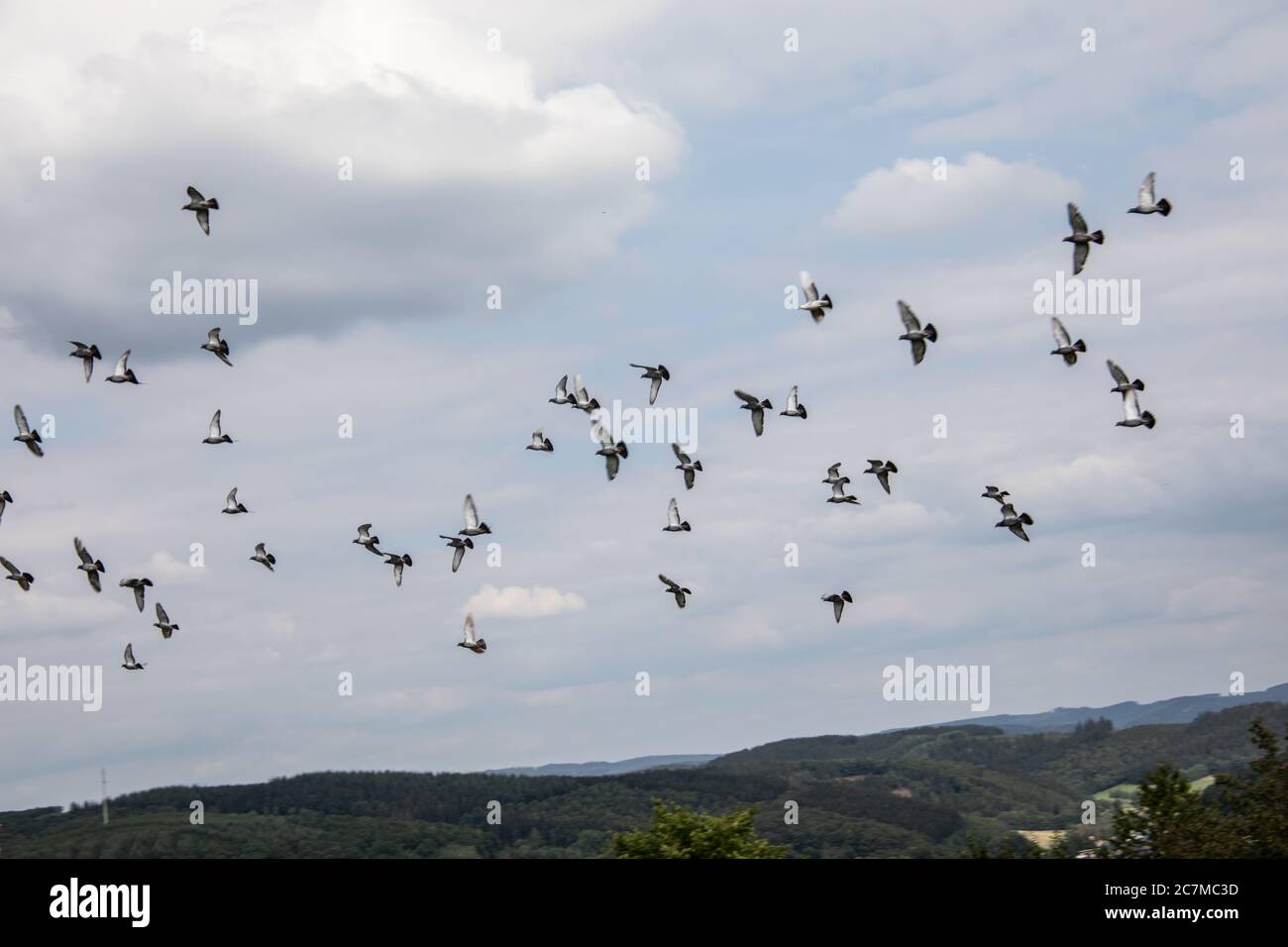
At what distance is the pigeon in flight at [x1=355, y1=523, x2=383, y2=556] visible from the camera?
62.8 m

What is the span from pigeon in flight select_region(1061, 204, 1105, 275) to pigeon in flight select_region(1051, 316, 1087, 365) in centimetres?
243

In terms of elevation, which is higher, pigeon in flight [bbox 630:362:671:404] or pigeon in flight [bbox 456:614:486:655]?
pigeon in flight [bbox 630:362:671:404]

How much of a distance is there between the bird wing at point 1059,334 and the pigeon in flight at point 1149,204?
4.48 m

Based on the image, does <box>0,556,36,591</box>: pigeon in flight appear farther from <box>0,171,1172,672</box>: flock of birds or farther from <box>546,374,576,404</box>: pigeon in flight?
<box>546,374,576,404</box>: pigeon in flight

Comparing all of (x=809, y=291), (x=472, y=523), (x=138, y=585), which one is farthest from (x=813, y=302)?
(x=138, y=585)

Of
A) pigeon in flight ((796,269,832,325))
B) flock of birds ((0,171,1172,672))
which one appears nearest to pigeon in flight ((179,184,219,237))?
flock of birds ((0,171,1172,672))

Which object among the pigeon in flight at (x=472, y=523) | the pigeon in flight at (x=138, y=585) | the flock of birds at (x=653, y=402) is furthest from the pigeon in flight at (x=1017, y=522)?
the pigeon in flight at (x=138, y=585)

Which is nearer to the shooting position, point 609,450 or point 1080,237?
point 1080,237

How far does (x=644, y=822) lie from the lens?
641 feet

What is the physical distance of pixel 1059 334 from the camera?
49.7 m

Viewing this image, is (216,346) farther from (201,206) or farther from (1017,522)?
(1017,522)

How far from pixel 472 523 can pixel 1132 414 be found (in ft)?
90.2
